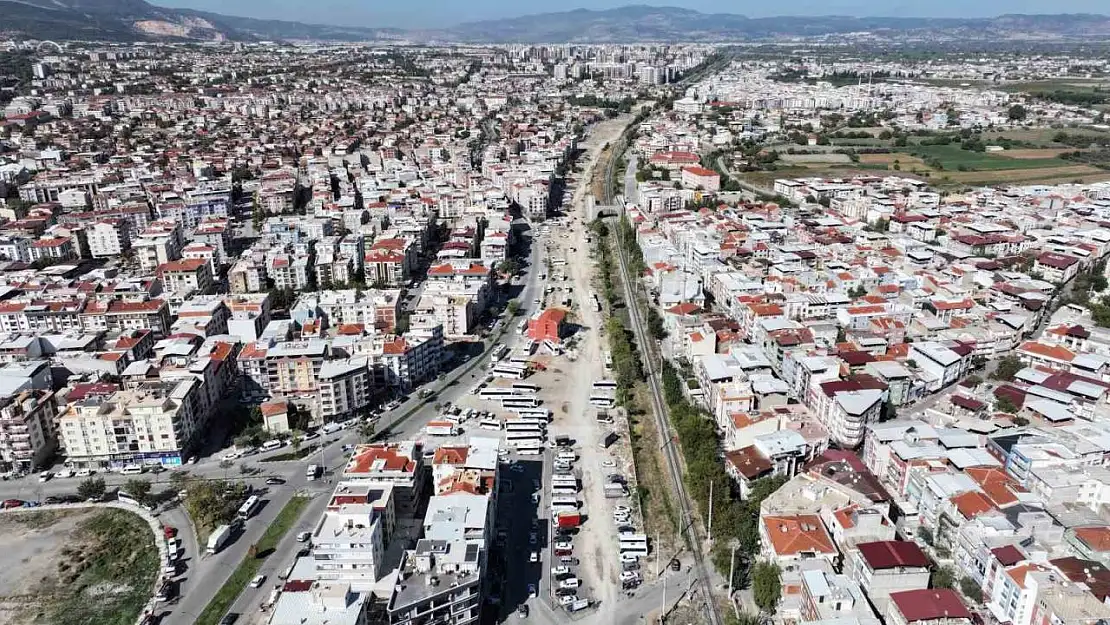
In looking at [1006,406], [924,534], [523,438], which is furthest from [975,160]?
[523,438]

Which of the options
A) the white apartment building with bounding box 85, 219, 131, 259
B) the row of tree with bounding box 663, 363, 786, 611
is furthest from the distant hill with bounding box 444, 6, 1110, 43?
the row of tree with bounding box 663, 363, 786, 611

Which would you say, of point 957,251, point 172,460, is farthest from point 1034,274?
point 172,460

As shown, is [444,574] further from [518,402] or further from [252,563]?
[518,402]

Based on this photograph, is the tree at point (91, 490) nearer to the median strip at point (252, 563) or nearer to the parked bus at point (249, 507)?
the parked bus at point (249, 507)

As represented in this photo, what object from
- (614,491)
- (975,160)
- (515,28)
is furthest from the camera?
(515,28)

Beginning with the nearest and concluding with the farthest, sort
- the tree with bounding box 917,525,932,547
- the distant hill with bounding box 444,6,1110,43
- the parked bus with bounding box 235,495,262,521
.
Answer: the tree with bounding box 917,525,932,547 → the parked bus with bounding box 235,495,262,521 → the distant hill with bounding box 444,6,1110,43

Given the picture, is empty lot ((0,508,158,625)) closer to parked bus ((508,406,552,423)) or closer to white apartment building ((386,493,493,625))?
white apartment building ((386,493,493,625))
